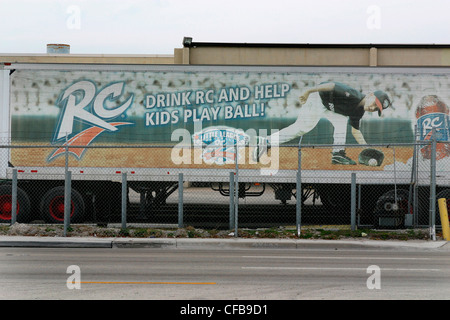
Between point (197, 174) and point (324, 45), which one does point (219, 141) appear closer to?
point (197, 174)

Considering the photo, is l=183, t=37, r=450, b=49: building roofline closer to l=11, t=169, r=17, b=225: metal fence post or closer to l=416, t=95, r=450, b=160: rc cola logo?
l=416, t=95, r=450, b=160: rc cola logo

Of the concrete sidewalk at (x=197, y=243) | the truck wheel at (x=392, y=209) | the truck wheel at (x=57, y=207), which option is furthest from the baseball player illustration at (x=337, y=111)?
the truck wheel at (x=57, y=207)

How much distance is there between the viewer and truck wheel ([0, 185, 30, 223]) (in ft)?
54.7

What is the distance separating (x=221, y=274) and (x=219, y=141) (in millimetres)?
7597

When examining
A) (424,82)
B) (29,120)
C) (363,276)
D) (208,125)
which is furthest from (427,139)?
(29,120)

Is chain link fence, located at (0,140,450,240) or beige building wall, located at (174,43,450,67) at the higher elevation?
beige building wall, located at (174,43,450,67)

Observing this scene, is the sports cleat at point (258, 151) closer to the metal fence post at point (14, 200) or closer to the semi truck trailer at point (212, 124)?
the semi truck trailer at point (212, 124)

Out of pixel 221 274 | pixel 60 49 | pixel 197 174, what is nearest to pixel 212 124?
pixel 197 174

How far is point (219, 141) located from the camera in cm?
1681

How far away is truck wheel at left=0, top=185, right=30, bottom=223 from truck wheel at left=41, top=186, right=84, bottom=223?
1.47ft

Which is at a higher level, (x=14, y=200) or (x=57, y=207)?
(x=14, y=200)

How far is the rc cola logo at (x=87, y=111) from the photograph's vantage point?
666 inches

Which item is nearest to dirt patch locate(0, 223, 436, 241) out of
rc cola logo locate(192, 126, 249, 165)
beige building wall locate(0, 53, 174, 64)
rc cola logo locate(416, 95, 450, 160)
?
rc cola logo locate(192, 126, 249, 165)

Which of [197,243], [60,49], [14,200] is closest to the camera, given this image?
[197,243]
